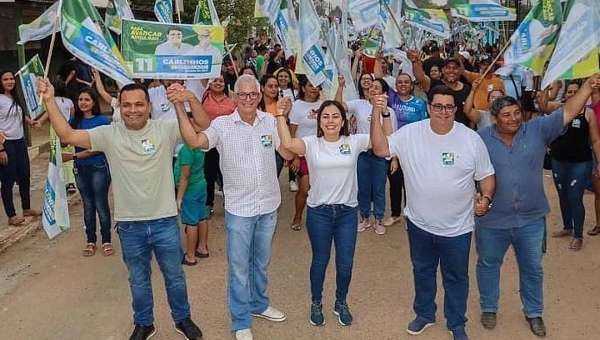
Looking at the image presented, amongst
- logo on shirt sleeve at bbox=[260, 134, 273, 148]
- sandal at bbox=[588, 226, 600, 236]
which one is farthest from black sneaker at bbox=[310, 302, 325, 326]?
sandal at bbox=[588, 226, 600, 236]

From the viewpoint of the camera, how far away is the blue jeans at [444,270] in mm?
4121

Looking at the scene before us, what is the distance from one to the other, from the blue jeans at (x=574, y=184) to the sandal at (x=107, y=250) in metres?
4.60

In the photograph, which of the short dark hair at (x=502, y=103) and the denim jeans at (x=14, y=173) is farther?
the denim jeans at (x=14, y=173)

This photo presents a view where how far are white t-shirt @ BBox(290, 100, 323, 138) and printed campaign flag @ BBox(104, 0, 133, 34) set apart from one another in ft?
7.17

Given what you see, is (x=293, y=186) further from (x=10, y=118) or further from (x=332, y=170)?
(x=332, y=170)

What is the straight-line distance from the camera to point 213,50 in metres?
4.59

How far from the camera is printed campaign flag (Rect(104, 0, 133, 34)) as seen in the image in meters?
6.97

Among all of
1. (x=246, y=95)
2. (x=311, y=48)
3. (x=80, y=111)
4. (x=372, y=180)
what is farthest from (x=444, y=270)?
(x=80, y=111)

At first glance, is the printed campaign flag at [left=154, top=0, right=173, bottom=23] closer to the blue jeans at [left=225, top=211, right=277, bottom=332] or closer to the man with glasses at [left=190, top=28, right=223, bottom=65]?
the man with glasses at [left=190, top=28, right=223, bottom=65]

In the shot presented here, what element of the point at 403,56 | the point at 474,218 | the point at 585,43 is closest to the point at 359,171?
the point at 474,218

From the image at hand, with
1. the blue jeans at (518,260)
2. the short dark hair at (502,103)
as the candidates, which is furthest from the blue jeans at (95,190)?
the short dark hair at (502,103)

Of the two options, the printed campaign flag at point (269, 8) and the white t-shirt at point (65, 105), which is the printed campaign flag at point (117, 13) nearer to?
the white t-shirt at point (65, 105)

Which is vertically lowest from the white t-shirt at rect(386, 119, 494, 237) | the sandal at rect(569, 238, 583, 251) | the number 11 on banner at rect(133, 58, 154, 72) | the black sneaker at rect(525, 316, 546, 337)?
the black sneaker at rect(525, 316, 546, 337)

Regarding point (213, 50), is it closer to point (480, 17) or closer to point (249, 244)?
point (249, 244)
